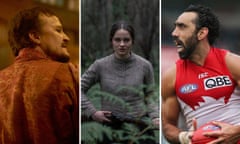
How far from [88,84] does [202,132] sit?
4.08 feet

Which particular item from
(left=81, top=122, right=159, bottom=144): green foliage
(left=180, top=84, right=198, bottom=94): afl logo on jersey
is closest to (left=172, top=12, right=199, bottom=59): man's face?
(left=180, top=84, right=198, bottom=94): afl logo on jersey

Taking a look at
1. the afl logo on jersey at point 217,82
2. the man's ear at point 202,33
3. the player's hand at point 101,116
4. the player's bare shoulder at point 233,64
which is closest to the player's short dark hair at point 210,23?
the man's ear at point 202,33

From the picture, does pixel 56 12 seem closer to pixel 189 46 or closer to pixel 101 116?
pixel 101 116

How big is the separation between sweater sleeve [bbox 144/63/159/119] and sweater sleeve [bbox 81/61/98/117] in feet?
1.75

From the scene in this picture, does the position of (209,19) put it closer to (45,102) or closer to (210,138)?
(210,138)

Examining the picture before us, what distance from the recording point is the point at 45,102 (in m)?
A: 5.23

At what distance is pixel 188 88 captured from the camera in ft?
16.5

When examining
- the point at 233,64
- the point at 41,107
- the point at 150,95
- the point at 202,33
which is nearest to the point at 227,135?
the point at 233,64

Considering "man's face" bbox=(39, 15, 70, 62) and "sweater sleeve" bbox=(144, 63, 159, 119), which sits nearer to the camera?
"sweater sleeve" bbox=(144, 63, 159, 119)

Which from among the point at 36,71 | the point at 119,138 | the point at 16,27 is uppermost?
the point at 16,27

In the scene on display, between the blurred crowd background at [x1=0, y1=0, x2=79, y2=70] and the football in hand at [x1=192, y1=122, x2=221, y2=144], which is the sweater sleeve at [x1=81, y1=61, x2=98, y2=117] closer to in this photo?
the blurred crowd background at [x1=0, y1=0, x2=79, y2=70]

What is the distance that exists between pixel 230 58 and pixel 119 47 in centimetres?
111

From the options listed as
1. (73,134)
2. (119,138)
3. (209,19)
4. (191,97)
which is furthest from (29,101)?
(209,19)

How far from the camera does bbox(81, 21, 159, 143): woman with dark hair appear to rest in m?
5.12
